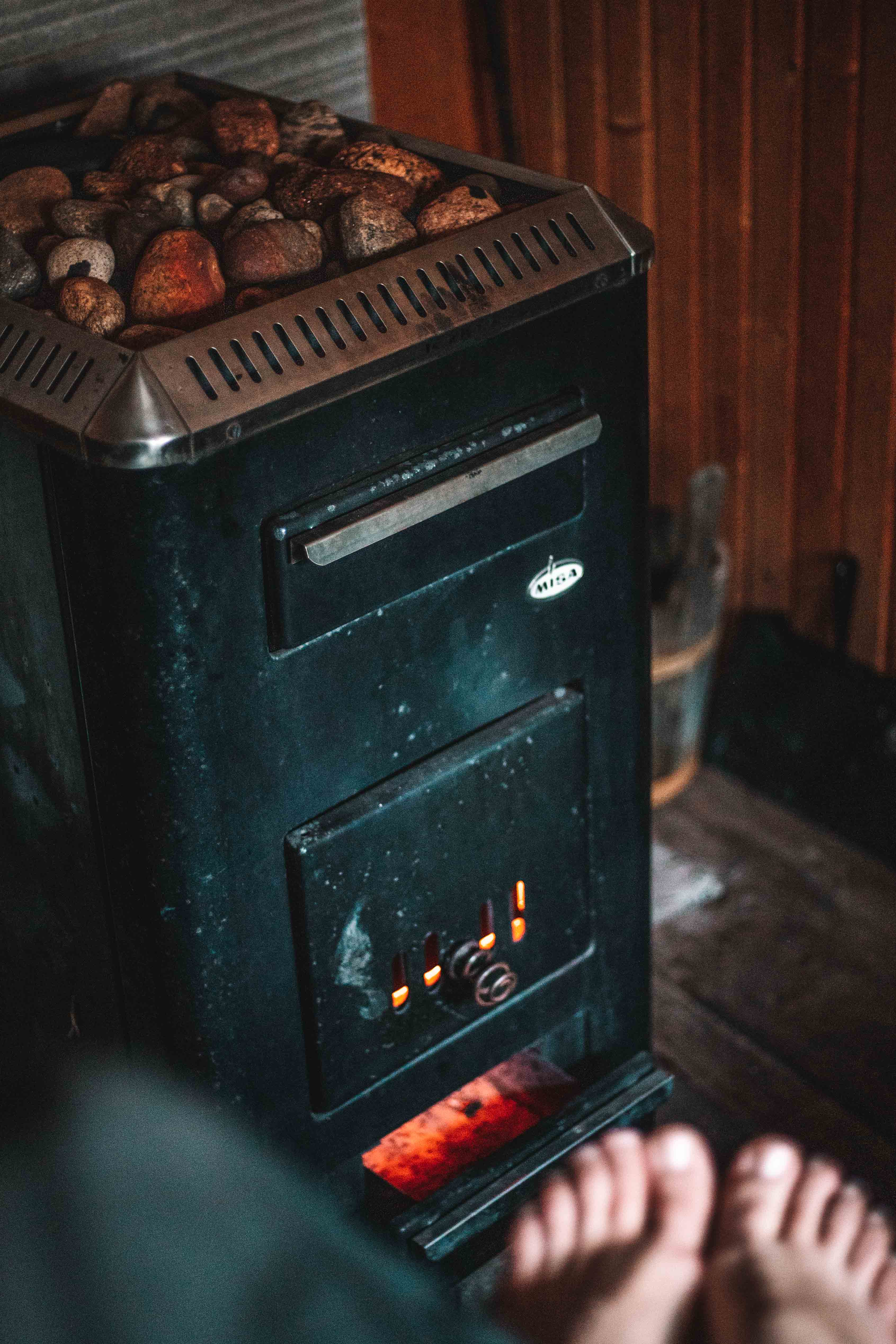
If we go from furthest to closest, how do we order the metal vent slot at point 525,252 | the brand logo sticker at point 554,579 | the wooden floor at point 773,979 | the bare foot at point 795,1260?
the wooden floor at point 773,979 → the brand logo sticker at point 554,579 → the metal vent slot at point 525,252 → the bare foot at point 795,1260

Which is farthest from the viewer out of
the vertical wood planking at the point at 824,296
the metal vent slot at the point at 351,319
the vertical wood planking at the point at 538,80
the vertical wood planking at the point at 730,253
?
the vertical wood planking at the point at 538,80

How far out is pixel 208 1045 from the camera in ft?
4.96

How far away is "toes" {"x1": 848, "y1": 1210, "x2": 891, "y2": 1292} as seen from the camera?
4.60ft

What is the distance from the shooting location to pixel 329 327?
4.38 ft

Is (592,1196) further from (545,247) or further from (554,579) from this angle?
(545,247)

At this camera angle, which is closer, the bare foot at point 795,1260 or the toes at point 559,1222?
the bare foot at point 795,1260

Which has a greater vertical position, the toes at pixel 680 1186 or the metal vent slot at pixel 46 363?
the metal vent slot at pixel 46 363

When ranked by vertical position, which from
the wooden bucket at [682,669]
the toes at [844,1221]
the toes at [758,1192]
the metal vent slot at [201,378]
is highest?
the metal vent slot at [201,378]

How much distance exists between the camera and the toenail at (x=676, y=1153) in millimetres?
1481

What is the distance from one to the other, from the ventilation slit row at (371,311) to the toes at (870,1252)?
3.09ft

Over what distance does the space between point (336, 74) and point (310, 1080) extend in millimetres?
1422

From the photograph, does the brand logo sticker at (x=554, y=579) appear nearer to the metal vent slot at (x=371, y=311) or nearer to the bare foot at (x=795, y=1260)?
the metal vent slot at (x=371, y=311)

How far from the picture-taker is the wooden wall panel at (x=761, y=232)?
7.96 feet

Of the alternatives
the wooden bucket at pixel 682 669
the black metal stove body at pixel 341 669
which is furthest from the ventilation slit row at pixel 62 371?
the wooden bucket at pixel 682 669
